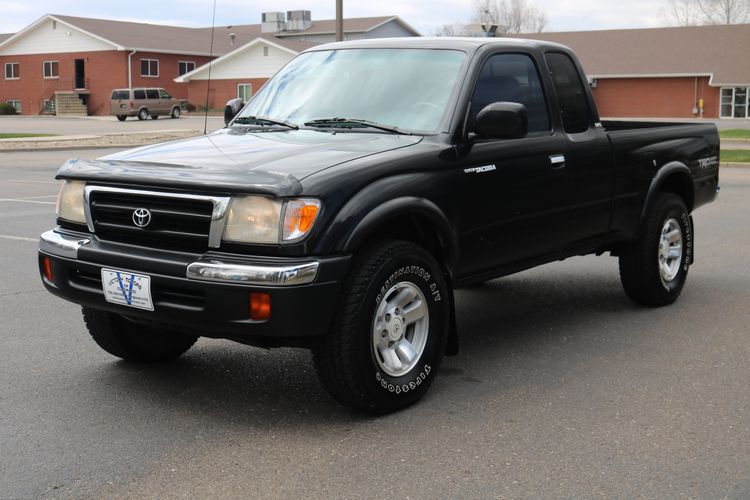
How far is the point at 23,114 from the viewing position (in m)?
71.8

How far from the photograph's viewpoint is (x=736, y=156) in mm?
25703

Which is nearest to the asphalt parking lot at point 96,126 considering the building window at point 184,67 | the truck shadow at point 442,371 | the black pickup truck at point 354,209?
the building window at point 184,67

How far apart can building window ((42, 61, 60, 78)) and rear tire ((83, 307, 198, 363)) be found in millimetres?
69040

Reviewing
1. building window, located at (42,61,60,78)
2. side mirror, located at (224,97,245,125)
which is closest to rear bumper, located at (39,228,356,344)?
side mirror, located at (224,97,245,125)

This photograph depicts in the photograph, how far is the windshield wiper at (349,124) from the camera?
554 cm

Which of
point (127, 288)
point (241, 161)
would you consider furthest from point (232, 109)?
point (127, 288)

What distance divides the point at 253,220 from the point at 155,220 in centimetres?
54

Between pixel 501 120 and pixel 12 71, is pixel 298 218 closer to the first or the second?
pixel 501 120

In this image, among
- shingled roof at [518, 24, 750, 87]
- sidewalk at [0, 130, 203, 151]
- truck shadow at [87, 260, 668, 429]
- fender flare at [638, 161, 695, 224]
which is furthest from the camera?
shingled roof at [518, 24, 750, 87]

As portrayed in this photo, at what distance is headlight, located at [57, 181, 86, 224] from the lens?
202 inches

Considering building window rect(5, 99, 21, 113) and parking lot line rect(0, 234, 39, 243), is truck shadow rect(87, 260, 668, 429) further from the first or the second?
building window rect(5, 99, 21, 113)

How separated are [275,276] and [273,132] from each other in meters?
1.59

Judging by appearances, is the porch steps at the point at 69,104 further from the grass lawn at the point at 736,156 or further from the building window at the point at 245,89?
the grass lawn at the point at 736,156

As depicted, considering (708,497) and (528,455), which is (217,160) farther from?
(708,497)
